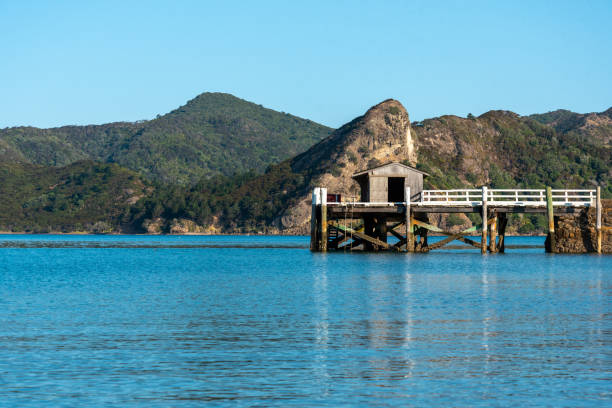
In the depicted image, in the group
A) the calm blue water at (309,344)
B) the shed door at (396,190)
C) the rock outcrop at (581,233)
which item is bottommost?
the calm blue water at (309,344)

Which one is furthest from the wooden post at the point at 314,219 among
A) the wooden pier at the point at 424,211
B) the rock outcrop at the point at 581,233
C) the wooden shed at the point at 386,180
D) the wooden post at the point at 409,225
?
the rock outcrop at the point at 581,233

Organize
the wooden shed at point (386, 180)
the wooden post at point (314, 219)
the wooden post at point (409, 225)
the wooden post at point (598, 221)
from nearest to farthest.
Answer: the wooden post at point (598, 221) < the wooden post at point (409, 225) < the wooden post at point (314, 219) < the wooden shed at point (386, 180)

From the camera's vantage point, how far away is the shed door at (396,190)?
73875 millimetres

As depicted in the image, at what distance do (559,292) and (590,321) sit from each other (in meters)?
11.5

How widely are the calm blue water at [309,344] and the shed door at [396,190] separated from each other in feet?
94.9

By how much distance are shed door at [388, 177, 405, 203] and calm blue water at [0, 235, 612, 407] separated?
1139 inches

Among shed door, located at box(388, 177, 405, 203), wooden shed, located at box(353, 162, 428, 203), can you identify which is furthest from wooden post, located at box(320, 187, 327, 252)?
shed door, located at box(388, 177, 405, 203)

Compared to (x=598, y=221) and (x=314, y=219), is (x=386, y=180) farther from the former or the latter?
(x=598, y=221)

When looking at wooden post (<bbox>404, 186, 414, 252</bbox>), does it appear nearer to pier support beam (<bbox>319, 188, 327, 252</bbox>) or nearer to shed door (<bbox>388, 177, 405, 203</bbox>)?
shed door (<bbox>388, 177, 405, 203</bbox>)

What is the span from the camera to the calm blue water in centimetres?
1730

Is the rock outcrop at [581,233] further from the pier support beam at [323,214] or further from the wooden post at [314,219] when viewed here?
the wooden post at [314,219]

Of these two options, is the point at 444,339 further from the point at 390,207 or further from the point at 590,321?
the point at 390,207

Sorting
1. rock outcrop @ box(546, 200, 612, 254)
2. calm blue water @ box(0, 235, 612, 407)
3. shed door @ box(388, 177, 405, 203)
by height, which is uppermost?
shed door @ box(388, 177, 405, 203)

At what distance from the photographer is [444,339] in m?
24.2
